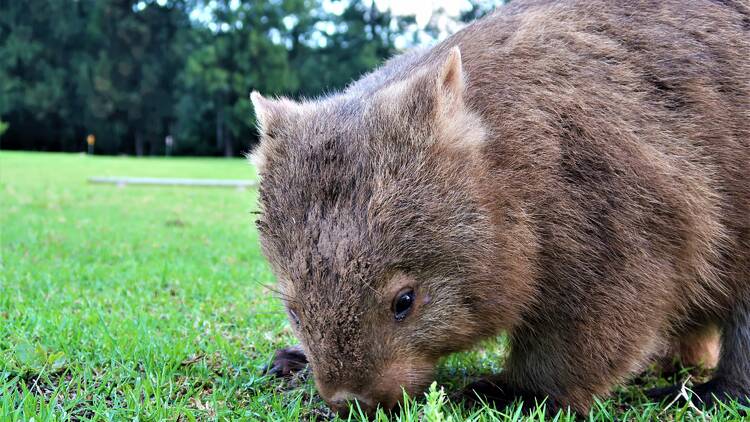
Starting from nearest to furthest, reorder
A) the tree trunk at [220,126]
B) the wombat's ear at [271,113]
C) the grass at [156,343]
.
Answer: the grass at [156,343] < the wombat's ear at [271,113] < the tree trunk at [220,126]

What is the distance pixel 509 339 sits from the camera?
2.78 m

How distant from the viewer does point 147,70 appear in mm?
48688

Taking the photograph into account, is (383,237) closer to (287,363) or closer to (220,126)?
(287,363)

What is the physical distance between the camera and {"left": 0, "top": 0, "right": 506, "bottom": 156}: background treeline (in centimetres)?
4666

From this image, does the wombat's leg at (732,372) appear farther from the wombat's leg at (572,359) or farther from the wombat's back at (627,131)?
the wombat's leg at (572,359)

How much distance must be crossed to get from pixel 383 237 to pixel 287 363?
105cm

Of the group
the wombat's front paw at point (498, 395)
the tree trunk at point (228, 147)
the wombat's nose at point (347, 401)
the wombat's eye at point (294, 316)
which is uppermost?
the wombat's eye at point (294, 316)

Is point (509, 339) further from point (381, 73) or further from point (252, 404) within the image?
point (381, 73)

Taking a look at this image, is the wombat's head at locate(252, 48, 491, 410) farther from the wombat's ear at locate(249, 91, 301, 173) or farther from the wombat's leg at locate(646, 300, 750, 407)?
the wombat's leg at locate(646, 300, 750, 407)

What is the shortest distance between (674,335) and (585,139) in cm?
113

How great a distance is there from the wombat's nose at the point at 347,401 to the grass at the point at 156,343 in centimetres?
10

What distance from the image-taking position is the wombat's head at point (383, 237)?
7.38 ft

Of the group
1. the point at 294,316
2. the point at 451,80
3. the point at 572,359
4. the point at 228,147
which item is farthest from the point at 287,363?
the point at 228,147

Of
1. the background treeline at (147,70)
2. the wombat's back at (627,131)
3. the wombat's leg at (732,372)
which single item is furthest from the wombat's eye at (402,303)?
the background treeline at (147,70)
